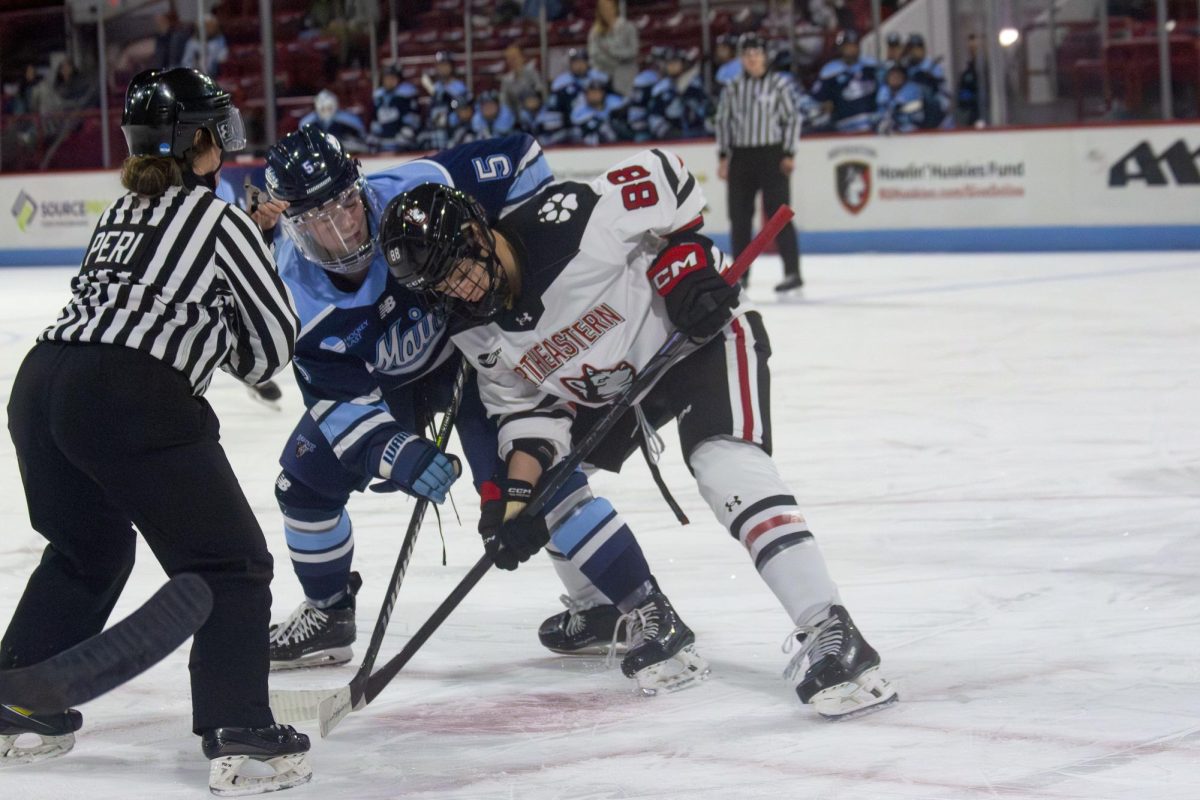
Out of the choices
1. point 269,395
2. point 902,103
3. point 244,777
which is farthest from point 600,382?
point 902,103

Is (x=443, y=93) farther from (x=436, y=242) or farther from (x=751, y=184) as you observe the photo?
(x=436, y=242)

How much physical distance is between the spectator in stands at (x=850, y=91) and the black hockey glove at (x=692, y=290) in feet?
25.4

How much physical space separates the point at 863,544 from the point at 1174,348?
2791 mm

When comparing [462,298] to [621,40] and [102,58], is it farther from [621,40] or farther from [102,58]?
[102,58]

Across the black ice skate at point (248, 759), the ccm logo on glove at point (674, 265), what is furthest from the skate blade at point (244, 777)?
the ccm logo on glove at point (674, 265)

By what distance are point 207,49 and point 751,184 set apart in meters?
5.94

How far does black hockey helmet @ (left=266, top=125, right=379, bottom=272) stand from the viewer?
250cm

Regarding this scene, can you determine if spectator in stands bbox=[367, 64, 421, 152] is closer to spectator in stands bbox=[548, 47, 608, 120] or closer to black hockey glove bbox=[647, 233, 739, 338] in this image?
spectator in stands bbox=[548, 47, 608, 120]

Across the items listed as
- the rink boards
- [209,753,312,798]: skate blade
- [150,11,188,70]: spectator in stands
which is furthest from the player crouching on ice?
[150,11,188,70]: spectator in stands

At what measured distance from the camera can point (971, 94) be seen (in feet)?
32.4

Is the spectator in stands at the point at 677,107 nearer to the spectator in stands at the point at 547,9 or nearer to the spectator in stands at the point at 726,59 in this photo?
the spectator in stands at the point at 726,59

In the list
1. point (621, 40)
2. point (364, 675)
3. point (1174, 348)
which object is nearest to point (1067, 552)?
point (364, 675)

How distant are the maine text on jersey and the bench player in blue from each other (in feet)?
0.58

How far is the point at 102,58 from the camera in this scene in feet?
41.0
